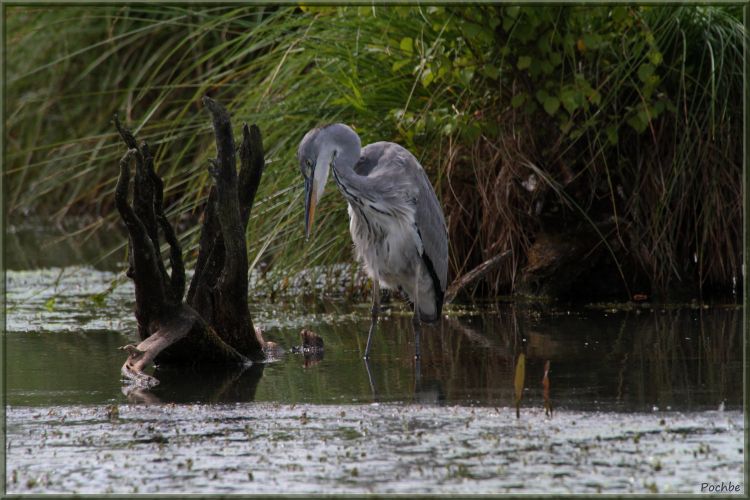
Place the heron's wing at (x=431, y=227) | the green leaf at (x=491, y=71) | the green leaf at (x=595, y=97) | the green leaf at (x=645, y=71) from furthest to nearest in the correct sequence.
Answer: the green leaf at (x=491, y=71), the green leaf at (x=595, y=97), the green leaf at (x=645, y=71), the heron's wing at (x=431, y=227)

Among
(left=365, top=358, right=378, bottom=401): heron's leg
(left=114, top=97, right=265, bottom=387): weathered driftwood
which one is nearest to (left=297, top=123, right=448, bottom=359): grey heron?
(left=365, top=358, right=378, bottom=401): heron's leg

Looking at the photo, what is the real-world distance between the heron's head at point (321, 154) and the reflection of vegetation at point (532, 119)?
134cm

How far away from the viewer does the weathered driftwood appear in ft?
19.1

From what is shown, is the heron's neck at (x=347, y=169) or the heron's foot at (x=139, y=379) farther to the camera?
the heron's neck at (x=347, y=169)

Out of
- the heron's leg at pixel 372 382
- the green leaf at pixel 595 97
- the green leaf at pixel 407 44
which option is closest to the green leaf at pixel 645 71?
the green leaf at pixel 595 97

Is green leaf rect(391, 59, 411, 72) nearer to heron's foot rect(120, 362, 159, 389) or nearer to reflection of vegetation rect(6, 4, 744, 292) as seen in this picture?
reflection of vegetation rect(6, 4, 744, 292)

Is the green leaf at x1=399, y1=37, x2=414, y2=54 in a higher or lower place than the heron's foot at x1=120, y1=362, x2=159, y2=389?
higher

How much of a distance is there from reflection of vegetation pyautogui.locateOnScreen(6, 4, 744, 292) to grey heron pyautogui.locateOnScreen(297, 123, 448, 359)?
3.28 feet

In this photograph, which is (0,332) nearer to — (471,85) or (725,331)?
(471,85)

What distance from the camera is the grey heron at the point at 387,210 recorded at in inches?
251

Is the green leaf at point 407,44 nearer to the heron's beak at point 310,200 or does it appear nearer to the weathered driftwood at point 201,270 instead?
the heron's beak at point 310,200

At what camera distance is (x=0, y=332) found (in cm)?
751

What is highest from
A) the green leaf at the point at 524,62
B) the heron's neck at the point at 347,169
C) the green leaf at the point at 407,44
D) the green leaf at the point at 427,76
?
the green leaf at the point at 407,44

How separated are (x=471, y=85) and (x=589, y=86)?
0.98m
